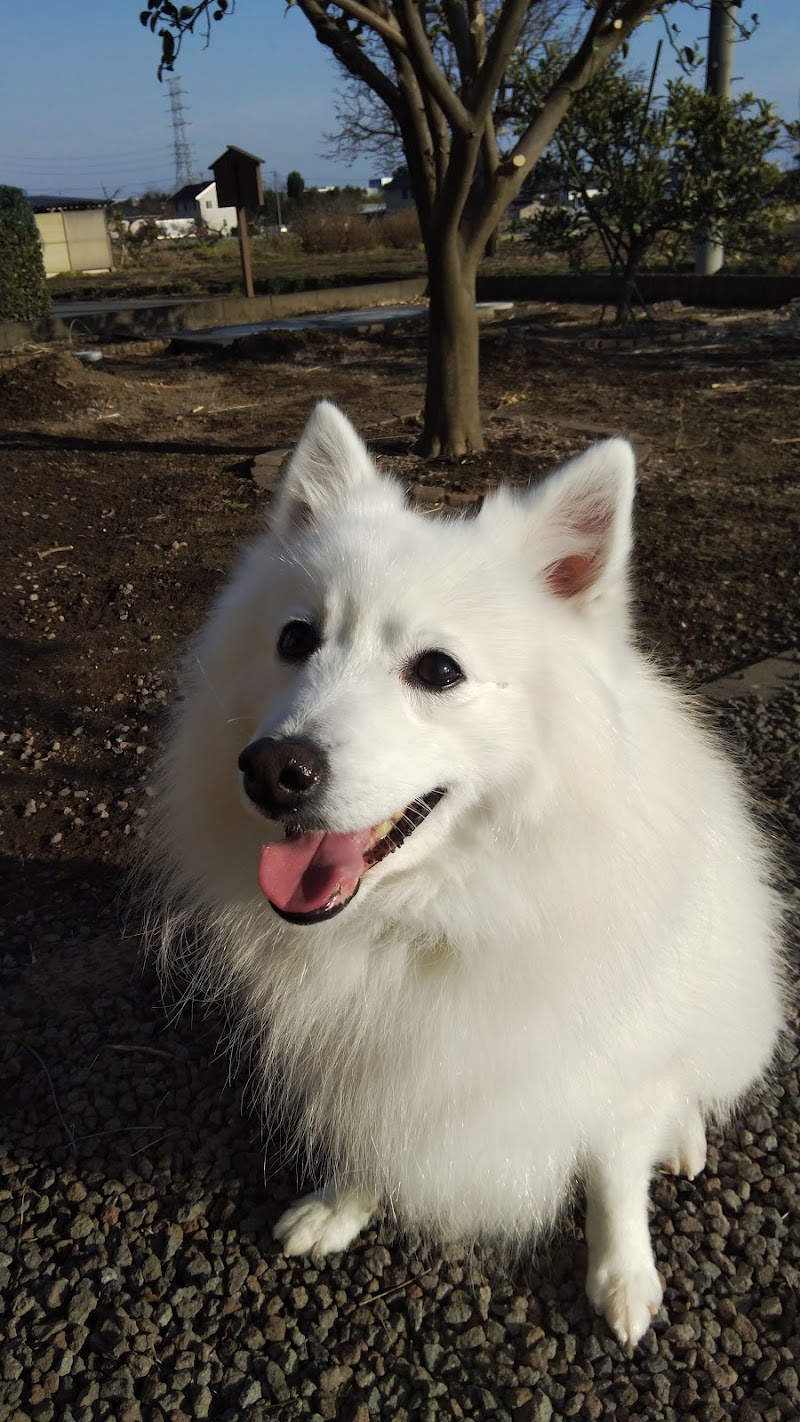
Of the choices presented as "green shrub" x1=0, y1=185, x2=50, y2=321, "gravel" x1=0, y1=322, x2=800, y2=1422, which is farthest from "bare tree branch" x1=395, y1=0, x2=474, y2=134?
"green shrub" x1=0, y1=185, x2=50, y2=321

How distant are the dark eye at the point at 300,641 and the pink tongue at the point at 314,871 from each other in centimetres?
33

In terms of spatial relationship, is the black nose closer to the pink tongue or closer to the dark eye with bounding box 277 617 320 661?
the pink tongue

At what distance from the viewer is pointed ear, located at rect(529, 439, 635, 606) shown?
1646 millimetres

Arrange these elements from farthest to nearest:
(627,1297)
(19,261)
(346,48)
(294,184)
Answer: (294,184) < (19,261) < (346,48) < (627,1297)

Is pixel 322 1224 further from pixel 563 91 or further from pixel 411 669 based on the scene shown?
pixel 563 91

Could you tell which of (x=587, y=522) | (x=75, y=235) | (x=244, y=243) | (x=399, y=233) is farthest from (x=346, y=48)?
(x=75, y=235)

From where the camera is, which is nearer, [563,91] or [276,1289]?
[276,1289]

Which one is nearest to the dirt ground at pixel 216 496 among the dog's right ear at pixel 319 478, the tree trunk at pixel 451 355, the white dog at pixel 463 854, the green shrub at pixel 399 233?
the tree trunk at pixel 451 355

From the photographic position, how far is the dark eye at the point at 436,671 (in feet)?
5.34


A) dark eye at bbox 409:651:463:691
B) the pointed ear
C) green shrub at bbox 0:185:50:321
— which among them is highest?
green shrub at bbox 0:185:50:321

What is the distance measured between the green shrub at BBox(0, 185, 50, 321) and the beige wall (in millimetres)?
17690

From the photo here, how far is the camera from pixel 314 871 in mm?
1588

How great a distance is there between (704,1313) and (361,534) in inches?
65.2

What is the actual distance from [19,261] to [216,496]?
9367 millimetres
